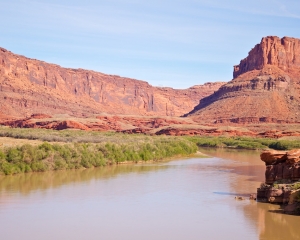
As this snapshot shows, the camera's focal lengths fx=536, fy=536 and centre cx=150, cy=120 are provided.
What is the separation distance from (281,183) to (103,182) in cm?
962

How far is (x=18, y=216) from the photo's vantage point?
18.0m

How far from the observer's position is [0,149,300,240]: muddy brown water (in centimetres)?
1650

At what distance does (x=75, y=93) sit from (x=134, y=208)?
388 ft

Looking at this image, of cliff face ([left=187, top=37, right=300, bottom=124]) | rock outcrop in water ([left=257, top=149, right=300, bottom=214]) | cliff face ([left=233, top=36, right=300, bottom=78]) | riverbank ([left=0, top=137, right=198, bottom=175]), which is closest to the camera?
rock outcrop in water ([left=257, top=149, right=300, bottom=214])

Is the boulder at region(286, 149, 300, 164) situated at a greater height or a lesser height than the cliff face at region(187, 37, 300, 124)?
lesser

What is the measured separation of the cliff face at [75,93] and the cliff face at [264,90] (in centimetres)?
3062

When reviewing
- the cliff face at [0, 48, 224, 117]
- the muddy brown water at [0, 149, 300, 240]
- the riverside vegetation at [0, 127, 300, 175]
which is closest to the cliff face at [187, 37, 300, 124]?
the cliff face at [0, 48, 224, 117]

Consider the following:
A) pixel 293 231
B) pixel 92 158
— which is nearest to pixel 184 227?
pixel 293 231

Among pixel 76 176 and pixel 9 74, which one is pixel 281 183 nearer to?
pixel 76 176

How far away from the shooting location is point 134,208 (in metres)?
20.0

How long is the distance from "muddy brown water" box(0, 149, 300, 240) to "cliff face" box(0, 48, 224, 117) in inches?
3116

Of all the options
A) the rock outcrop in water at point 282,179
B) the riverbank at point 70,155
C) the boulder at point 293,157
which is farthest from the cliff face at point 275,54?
the boulder at point 293,157

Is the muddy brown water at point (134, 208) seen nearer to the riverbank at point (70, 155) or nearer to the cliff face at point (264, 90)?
the riverbank at point (70, 155)

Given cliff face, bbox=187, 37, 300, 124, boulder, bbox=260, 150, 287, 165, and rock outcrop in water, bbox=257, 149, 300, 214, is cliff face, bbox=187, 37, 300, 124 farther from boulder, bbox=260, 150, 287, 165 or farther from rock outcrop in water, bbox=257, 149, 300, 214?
rock outcrop in water, bbox=257, 149, 300, 214
